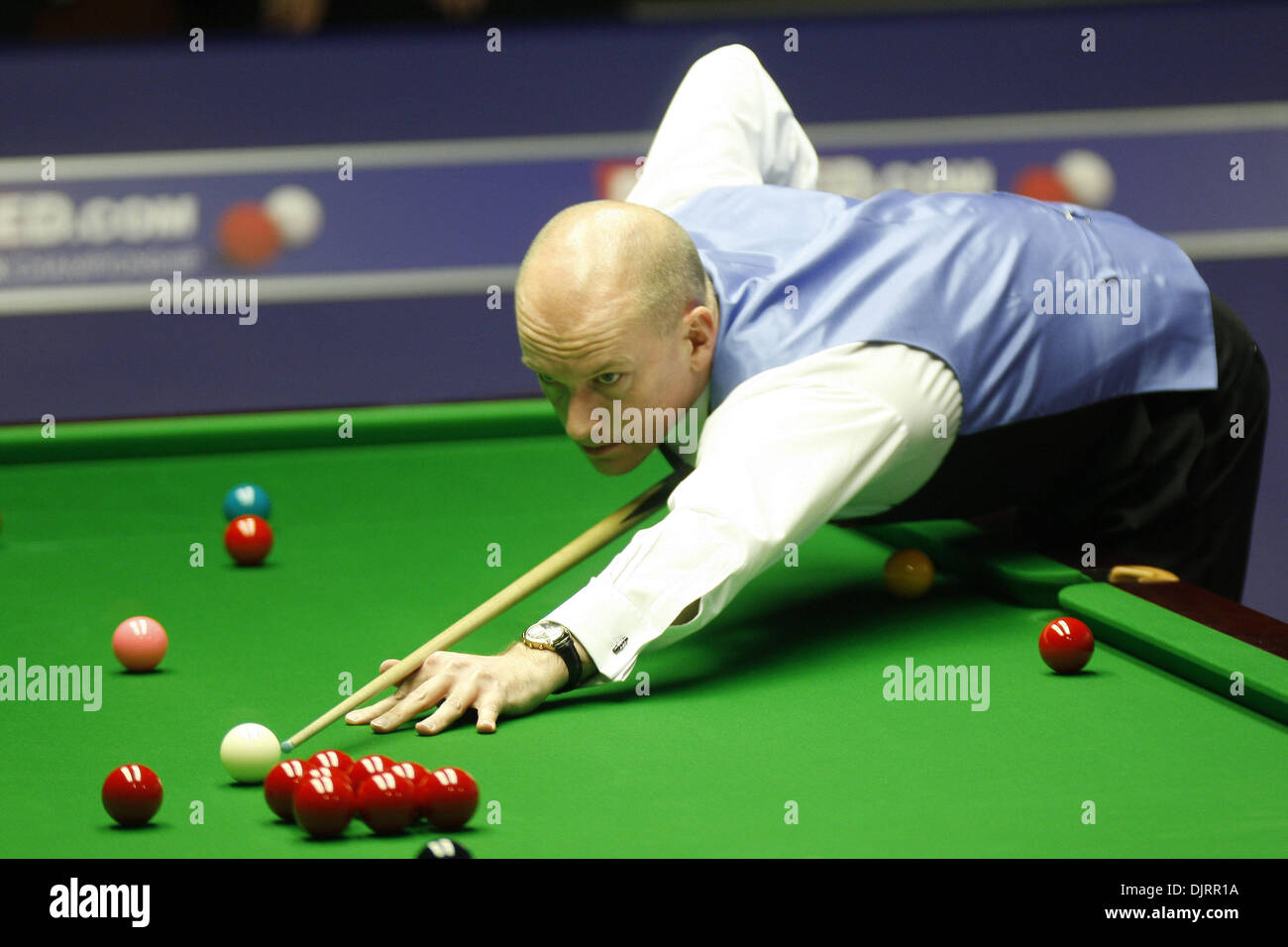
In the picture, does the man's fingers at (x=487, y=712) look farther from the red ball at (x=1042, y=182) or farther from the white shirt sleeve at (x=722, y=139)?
the red ball at (x=1042, y=182)

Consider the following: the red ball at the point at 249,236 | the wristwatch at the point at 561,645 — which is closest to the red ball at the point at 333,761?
the wristwatch at the point at 561,645

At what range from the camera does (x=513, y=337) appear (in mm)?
6148

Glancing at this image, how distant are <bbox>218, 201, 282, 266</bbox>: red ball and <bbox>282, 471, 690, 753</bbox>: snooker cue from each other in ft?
9.67

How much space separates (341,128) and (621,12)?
→ 1.26 metres

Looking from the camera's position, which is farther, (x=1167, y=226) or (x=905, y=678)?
(x=1167, y=226)

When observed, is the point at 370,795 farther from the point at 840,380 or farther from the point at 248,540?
the point at 248,540

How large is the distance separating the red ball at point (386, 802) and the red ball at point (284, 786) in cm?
8

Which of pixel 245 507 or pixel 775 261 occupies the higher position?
pixel 775 261

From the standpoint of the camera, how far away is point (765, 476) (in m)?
2.80

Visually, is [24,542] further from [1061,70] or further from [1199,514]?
[1061,70]

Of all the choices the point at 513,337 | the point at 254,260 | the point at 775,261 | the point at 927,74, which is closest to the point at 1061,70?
the point at 927,74

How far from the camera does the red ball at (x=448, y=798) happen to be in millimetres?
2078

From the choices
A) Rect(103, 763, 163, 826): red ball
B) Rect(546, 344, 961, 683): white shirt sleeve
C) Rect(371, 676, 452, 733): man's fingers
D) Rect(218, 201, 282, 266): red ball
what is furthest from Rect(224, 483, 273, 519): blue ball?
Rect(218, 201, 282, 266): red ball

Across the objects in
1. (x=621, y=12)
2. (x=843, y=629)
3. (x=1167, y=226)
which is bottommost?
(x=843, y=629)
